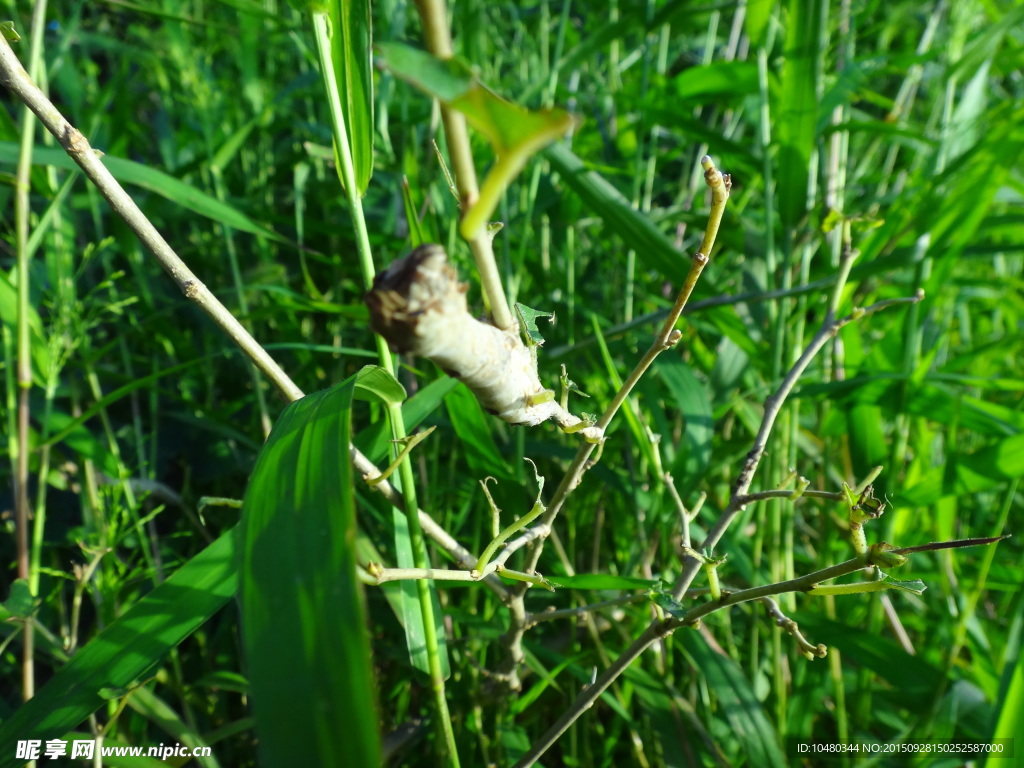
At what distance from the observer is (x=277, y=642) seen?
0.53 feet

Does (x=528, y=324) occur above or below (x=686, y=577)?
above

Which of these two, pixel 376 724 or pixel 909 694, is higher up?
pixel 376 724

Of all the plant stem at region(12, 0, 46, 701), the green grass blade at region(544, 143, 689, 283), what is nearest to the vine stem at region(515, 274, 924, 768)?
the green grass blade at region(544, 143, 689, 283)

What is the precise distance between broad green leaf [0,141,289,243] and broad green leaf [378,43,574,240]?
1.46ft

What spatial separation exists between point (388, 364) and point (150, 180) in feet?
1.06

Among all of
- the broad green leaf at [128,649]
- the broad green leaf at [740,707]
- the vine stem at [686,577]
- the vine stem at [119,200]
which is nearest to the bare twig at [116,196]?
the vine stem at [119,200]

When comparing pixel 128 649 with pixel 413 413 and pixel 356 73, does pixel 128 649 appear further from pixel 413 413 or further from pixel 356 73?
pixel 356 73

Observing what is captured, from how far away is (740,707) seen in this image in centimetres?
54

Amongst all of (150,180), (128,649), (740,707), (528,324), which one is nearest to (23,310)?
(150,180)

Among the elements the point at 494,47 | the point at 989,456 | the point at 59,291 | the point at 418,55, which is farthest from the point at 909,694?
the point at 494,47

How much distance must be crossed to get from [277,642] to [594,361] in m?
0.53

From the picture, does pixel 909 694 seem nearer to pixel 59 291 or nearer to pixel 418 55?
pixel 418 55

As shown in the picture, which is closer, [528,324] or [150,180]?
[528,324]

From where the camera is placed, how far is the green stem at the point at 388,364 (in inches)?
12.2
